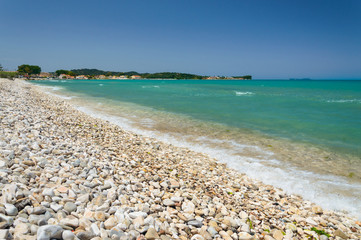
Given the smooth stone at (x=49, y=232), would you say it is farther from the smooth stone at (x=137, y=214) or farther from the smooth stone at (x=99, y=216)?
the smooth stone at (x=137, y=214)

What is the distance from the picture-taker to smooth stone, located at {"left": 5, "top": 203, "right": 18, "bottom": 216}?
268 centimetres

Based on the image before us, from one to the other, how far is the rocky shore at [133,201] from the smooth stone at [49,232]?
0.01 meters

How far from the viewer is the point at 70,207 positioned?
3.17 m

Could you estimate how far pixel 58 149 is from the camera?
562 centimetres

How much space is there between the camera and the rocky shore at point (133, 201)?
2.86m

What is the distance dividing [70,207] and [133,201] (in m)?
1.04

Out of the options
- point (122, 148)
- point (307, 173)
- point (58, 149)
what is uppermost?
point (58, 149)

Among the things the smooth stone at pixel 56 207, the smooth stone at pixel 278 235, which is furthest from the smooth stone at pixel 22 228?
the smooth stone at pixel 278 235

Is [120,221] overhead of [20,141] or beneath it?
Answer: beneath

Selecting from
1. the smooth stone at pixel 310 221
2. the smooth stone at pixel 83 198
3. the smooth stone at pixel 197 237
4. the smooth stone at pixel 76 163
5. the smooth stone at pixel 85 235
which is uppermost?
the smooth stone at pixel 76 163

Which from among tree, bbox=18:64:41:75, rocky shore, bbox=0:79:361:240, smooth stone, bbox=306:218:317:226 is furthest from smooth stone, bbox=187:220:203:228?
tree, bbox=18:64:41:75

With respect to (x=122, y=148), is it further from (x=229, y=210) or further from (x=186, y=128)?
(x=186, y=128)

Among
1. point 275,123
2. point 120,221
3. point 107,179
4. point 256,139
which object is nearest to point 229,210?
point 120,221

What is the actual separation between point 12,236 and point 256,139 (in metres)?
10.5
